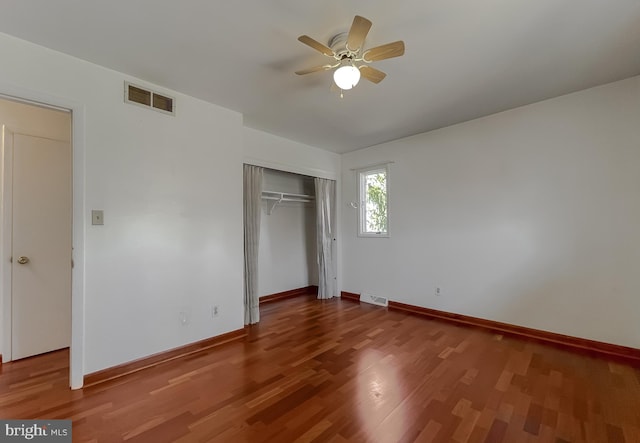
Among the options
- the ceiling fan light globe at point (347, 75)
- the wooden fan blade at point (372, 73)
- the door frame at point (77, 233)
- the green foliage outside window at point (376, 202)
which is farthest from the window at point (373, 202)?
the door frame at point (77, 233)

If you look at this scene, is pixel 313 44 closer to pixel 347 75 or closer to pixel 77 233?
pixel 347 75

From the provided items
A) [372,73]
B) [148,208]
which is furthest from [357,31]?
[148,208]

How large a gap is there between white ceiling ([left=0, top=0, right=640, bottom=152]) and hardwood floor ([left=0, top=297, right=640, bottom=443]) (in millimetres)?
2603

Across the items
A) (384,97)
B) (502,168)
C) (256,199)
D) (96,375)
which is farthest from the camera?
(256,199)

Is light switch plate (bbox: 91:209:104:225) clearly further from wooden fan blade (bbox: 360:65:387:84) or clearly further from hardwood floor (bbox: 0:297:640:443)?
wooden fan blade (bbox: 360:65:387:84)

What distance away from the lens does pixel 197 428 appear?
168 cm

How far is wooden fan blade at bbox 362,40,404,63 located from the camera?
1.71 metres

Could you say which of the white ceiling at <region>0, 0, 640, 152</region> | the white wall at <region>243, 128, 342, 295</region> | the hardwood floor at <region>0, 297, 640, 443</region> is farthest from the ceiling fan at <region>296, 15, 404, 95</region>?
the hardwood floor at <region>0, 297, 640, 443</region>

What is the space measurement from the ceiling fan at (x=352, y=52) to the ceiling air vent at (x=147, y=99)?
152 cm

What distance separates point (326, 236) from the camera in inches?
185

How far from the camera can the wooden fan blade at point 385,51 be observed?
5.62ft

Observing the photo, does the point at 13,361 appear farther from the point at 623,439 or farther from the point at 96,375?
the point at 623,439

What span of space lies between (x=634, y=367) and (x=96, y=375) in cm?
459

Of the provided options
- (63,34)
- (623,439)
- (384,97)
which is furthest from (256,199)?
(623,439)
